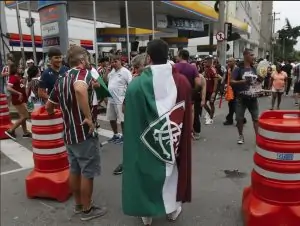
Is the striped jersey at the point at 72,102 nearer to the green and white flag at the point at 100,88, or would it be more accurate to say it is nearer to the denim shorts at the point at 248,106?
the green and white flag at the point at 100,88

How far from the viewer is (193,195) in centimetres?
438

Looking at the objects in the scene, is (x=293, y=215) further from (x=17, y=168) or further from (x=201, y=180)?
(x=17, y=168)

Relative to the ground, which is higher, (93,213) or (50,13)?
(50,13)

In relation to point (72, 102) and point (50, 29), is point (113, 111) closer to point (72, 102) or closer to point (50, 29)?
point (72, 102)

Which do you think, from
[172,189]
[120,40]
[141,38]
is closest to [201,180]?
[172,189]

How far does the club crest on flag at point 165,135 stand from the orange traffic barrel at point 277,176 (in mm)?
793

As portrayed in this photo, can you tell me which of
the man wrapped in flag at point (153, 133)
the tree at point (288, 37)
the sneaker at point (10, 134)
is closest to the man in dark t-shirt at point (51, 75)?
the man wrapped in flag at point (153, 133)

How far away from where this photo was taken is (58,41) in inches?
378

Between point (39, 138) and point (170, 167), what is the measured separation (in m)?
1.91

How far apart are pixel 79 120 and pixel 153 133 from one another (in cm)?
82

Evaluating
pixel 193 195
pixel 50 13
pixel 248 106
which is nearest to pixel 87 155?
pixel 193 195

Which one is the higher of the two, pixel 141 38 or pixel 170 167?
pixel 141 38

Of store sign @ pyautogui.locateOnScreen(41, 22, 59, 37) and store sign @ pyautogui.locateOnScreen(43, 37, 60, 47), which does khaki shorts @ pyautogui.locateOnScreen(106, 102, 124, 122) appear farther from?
store sign @ pyautogui.locateOnScreen(41, 22, 59, 37)

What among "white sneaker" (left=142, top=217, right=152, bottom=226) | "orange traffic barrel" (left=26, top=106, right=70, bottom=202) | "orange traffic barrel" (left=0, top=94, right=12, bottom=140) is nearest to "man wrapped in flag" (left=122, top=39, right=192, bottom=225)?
"white sneaker" (left=142, top=217, right=152, bottom=226)
